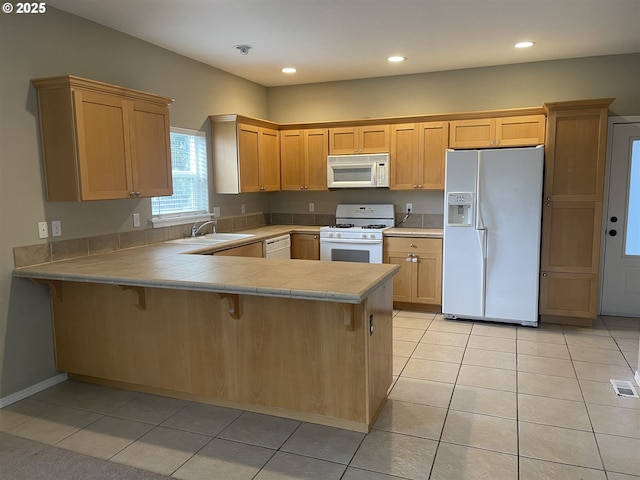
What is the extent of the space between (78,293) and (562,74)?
505cm

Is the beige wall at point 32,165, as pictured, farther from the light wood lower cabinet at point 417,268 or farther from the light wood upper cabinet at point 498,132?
the light wood upper cabinet at point 498,132

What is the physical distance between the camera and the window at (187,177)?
4.46 metres

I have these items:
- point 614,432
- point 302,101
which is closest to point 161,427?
point 614,432

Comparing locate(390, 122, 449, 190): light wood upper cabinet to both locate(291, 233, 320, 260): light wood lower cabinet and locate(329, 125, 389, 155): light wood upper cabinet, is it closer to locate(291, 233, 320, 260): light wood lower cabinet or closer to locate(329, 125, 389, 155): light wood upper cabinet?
locate(329, 125, 389, 155): light wood upper cabinet

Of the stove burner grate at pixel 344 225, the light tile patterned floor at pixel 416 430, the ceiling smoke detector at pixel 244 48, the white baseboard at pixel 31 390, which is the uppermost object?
the ceiling smoke detector at pixel 244 48

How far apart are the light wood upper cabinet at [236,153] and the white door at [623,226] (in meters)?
3.78

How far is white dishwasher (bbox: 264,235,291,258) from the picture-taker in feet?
16.2

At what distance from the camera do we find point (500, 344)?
4.13m

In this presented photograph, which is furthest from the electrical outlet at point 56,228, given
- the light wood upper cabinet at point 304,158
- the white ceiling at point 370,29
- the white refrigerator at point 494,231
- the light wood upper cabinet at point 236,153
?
the white refrigerator at point 494,231

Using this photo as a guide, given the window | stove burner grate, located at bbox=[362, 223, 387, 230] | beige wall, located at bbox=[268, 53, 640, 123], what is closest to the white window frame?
the window

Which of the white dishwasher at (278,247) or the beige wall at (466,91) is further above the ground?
the beige wall at (466,91)

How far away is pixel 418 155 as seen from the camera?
5188 mm

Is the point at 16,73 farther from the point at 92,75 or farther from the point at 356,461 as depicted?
the point at 356,461

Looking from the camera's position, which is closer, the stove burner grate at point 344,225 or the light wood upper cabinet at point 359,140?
the light wood upper cabinet at point 359,140
